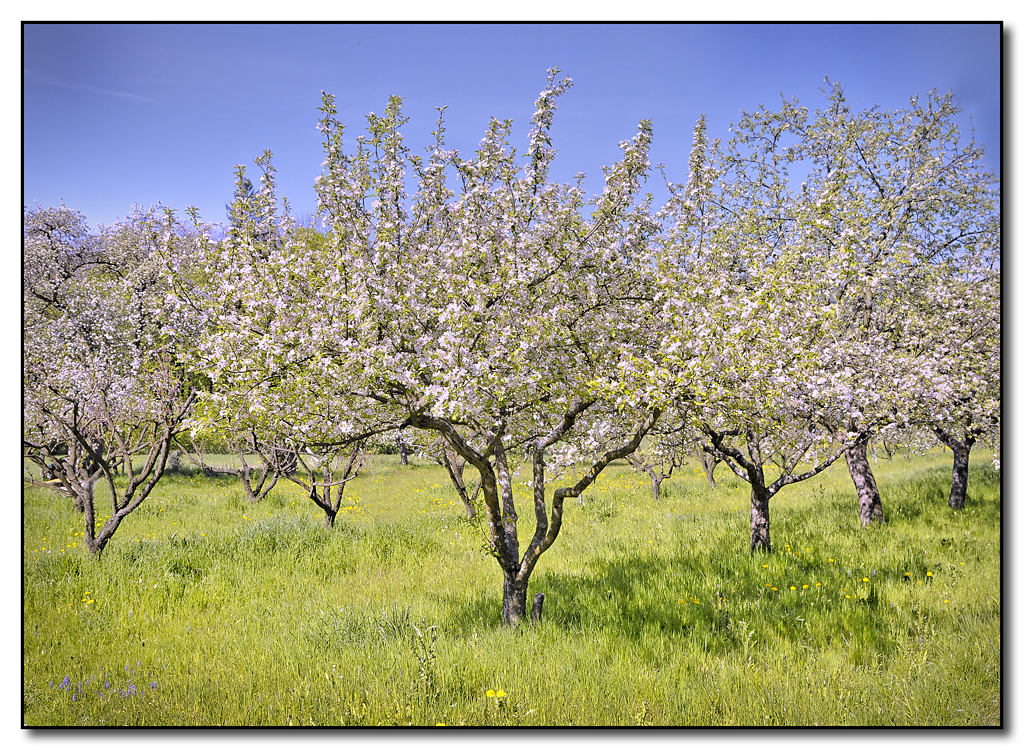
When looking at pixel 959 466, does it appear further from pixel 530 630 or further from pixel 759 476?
pixel 530 630

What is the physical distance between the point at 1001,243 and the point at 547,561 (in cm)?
677

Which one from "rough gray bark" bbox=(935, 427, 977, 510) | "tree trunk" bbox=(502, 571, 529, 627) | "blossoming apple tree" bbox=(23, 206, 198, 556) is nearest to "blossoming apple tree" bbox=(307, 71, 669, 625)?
"tree trunk" bbox=(502, 571, 529, 627)

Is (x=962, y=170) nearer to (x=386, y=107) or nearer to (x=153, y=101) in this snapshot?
(x=386, y=107)

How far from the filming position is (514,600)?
5531 mm

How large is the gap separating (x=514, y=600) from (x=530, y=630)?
1.48 ft

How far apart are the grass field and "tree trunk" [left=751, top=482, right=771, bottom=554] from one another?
0.30 metres

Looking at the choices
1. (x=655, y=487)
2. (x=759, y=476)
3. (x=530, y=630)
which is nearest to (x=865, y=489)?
(x=759, y=476)

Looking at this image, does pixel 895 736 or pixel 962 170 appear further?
pixel 962 170

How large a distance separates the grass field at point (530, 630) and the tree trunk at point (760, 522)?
30 cm

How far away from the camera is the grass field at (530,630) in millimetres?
4258

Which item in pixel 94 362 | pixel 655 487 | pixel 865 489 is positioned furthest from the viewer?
pixel 655 487

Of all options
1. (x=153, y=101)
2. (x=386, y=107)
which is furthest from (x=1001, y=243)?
(x=153, y=101)

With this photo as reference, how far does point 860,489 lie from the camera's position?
991cm

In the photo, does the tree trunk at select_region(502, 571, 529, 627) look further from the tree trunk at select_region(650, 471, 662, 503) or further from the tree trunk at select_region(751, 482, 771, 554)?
the tree trunk at select_region(650, 471, 662, 503)
